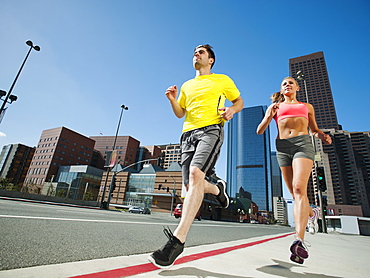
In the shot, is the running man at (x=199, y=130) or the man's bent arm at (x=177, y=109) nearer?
the running man at (x=199, y=130)

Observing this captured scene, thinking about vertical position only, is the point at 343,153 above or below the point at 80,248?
above

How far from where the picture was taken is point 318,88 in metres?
159

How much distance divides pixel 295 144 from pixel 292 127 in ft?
0.94

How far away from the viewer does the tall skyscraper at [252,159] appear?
527 feet

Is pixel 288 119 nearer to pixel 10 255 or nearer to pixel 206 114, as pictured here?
pixel 206 114

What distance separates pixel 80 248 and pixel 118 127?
27.7m

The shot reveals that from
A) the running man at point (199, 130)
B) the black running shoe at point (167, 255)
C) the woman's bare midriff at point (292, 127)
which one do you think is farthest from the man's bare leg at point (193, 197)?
the woman's bare midriff at point (292, 127)

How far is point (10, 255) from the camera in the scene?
1.36 meters

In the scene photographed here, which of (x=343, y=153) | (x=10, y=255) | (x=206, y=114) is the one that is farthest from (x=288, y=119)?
(x=343, y=153)

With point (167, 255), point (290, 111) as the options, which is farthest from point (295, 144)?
point (167, 255)

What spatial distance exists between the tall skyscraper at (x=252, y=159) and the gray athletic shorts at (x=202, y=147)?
164046 mm

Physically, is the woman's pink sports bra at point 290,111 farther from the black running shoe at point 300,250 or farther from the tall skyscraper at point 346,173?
the tall skyscraper at point 346,173

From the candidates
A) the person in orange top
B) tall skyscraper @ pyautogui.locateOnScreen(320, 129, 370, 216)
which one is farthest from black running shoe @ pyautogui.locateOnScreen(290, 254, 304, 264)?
tall skyscraper @ pyautogui.locateOnScreen(320, 129, 370, 216)

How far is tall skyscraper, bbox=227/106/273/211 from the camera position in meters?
161
